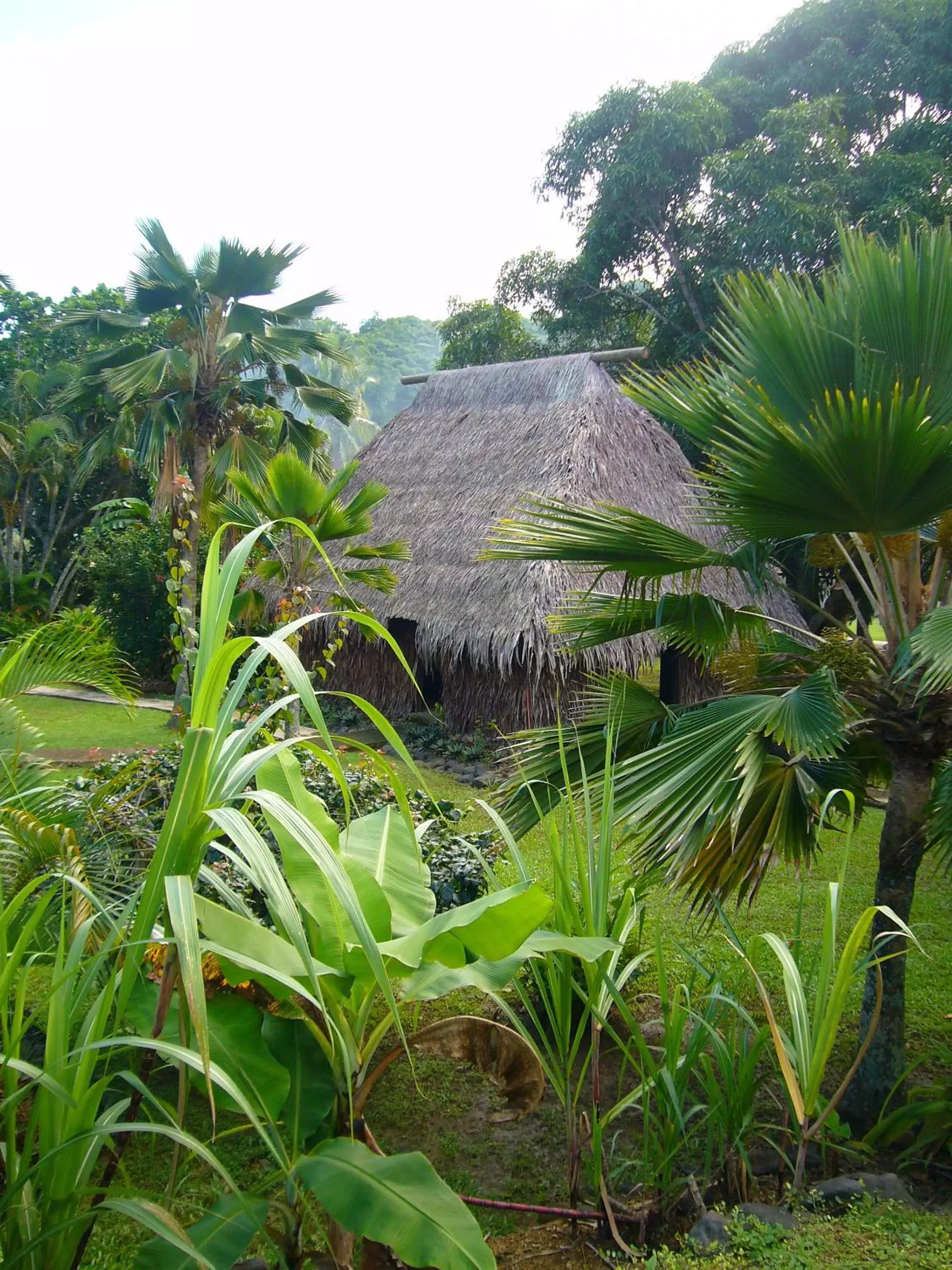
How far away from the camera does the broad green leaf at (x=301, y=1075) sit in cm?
228

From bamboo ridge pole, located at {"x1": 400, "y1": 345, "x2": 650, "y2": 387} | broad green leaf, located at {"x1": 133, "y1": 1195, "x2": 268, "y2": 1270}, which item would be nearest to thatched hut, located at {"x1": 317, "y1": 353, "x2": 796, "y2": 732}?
bamboo ridge pole, located at {"x1": 400, "y1": 345, "x2": 650, "y2": 387}

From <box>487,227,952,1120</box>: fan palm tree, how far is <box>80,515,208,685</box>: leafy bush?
12770mm

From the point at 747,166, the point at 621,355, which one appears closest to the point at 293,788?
the point at 621,355

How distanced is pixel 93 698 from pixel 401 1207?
→ 45.3 feet

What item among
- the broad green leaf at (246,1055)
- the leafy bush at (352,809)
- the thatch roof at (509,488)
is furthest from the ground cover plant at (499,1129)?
the thatch roof at (509,488)

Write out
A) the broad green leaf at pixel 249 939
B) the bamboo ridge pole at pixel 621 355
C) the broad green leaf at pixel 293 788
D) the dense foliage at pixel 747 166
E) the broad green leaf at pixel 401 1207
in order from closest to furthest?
1. the broad green leaf at pixel 401 1207
2. the broad green leaf at pixel 249 939
3. the broad green leaf at pixel 293 788
4. the bamboo ridge pole at pixel 621 355
5. the dense foliage at pixel 747 166

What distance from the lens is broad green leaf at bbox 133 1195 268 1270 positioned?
1.94 metres

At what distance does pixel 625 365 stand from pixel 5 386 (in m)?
14.9

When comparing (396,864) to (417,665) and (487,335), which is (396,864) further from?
(487,335)

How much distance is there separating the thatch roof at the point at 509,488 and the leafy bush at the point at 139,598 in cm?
447

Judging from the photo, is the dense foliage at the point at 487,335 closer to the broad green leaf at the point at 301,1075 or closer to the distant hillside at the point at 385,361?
the broad green leaf at the point at 301,1075

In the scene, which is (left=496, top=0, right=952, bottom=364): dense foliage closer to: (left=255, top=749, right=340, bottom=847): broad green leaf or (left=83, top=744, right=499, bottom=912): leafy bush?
(left=83, top=744, right=499, bottom=912): leafy bush

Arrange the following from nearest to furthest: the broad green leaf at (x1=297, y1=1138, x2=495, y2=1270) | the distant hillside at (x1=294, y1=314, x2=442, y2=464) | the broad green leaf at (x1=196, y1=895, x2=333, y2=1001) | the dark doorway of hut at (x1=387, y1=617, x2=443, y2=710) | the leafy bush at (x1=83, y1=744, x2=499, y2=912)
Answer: the broad green leaf at (x1=297, y1=1138, x2=495, y2=1270)
the broad green leaf at (x1=196, y1=895, x2=333, y2=1001)
the leafy bush at (x1=83, y1=744, x2=499, y2=912)
the dark doorway of hut at (x1=387, y1=617, x2=443, y2=710)
the distant hillside at (x1=294, y1=314, x2=442, y2=464)

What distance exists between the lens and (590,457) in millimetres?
11031
